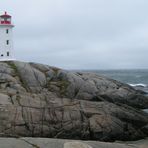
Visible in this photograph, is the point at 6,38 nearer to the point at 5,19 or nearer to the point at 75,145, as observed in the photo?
the point at 5,19

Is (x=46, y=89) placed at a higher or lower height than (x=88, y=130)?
higher

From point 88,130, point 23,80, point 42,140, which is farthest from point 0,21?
point 42,140

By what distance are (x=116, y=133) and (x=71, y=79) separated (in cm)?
560

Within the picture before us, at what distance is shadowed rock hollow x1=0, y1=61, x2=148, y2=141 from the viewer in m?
24.2

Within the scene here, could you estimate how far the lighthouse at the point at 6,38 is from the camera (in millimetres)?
40875

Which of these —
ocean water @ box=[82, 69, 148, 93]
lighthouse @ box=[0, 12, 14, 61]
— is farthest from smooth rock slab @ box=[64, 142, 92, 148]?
ocean water @ box=[82, 69, 148, 93]

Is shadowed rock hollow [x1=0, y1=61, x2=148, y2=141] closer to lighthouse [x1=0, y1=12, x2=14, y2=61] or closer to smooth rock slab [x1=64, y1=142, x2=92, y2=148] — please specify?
smooth rock slab [x1=64, y1=142, x2=92, y2=148]

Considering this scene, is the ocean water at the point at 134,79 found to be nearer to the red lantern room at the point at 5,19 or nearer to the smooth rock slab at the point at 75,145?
the red lantern room at the point at 5,19

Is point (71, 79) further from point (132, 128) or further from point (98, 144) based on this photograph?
point (98, 144)

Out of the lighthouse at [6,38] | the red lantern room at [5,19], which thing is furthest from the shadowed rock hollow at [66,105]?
the red lantern room at [5,19]

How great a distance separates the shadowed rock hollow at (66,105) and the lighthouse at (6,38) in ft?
37.0

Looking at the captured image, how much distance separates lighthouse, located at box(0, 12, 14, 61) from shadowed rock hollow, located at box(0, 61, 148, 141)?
1128cm

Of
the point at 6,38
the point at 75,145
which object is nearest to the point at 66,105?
the point at 75,145

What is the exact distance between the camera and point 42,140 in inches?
530
